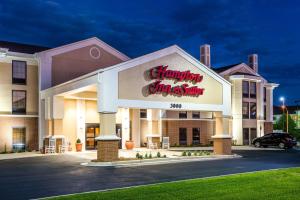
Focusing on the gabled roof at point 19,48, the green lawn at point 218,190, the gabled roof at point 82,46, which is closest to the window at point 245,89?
the gabled roof at point 82,46

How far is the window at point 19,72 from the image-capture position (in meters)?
32.5

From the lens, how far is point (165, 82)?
25.8 meters

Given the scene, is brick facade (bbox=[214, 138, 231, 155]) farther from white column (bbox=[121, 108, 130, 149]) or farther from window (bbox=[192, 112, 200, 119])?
window (bbox=[192, 112, 200, 119])

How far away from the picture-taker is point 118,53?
3612 centimetres

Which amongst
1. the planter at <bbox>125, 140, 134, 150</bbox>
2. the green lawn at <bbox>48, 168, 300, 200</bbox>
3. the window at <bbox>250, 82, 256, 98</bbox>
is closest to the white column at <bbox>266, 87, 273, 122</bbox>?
the window at <bbox>250, 82, 256, 98</bbox>

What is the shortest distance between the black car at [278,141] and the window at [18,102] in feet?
79.0

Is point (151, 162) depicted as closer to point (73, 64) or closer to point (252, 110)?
point (73, 64)

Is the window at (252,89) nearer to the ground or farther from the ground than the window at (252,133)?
farther from the ground

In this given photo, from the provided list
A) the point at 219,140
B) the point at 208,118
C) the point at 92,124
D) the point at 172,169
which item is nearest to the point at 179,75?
the point at 219,140

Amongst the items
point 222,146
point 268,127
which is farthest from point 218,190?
point 268,127

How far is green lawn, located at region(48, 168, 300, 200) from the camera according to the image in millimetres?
11609

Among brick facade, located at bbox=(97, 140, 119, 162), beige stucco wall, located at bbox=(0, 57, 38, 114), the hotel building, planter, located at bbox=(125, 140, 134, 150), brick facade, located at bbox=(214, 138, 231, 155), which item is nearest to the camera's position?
brick facade, located at bbox=(97, 140, 119, 162)

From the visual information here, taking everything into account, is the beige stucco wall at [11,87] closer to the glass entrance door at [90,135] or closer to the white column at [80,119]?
the white column at [80,119]

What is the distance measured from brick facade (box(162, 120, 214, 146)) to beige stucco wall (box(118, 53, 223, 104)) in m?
14.5
